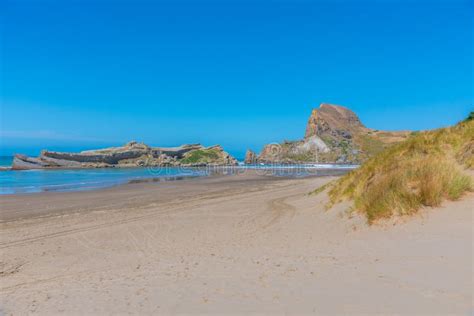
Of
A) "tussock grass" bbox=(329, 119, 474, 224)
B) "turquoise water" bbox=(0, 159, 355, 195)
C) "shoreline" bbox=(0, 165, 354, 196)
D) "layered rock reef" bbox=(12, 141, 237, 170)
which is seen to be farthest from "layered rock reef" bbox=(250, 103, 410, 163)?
"tussock grass" bbox=(329, 119, 474, 224)

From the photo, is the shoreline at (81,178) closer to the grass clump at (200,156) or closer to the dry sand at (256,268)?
the dry sand at (256,268)

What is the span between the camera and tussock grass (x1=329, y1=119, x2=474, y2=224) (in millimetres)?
6427

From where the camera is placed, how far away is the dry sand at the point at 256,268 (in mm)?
3723

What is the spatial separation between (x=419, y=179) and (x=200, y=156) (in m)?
88.8

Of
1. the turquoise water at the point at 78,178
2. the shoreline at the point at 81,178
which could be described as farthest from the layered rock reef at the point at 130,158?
the shoreline at the point at 81,178

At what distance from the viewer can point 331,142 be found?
10112cm

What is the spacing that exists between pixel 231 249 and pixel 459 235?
3.97 m

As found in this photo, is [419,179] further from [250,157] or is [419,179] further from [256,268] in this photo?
[250,157]

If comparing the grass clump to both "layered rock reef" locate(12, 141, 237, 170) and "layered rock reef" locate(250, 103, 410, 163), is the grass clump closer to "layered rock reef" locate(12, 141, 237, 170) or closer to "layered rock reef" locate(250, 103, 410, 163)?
"layered rock reef" locate(12, 141, 237, 170)

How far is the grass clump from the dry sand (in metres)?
81.8

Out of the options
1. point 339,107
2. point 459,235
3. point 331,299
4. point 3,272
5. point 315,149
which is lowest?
point 3,272

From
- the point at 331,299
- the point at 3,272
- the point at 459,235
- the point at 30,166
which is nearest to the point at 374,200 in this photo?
the point at 459,235

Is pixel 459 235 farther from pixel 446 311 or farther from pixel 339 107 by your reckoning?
pixel 339 107

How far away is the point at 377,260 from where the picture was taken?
4.75 metres
